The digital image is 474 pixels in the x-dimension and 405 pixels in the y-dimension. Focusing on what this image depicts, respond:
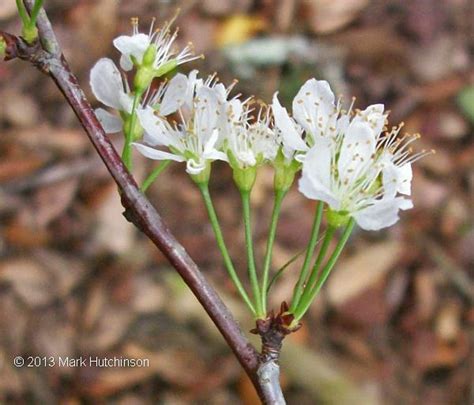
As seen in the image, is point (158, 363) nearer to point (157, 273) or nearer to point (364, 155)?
point (157, 273)

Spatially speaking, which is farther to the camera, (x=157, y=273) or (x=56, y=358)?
(x=157, y=273)

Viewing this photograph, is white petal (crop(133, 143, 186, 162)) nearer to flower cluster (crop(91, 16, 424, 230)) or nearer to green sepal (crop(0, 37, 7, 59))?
flower cluster (crop(91, 16, 424, 230))

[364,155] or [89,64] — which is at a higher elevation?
[89,64]

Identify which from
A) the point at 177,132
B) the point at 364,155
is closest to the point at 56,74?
the point at 177,132

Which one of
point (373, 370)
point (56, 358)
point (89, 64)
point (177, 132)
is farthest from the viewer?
point (89, 64)

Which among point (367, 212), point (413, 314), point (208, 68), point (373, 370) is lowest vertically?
point (367, 212)

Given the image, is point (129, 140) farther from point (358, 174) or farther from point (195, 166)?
point (358, 174)

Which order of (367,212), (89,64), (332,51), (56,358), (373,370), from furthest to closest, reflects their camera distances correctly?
(332,51) → (89,64) → (373,370) → (56,358) → (367,212)

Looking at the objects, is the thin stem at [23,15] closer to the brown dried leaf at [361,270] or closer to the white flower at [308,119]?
the white flower at [308,119]
